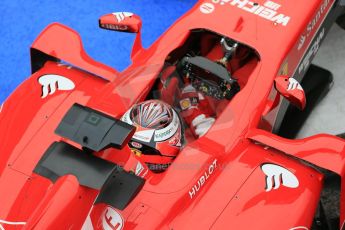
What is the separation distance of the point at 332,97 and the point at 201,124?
1.59 meters

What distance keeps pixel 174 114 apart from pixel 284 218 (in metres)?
0.75

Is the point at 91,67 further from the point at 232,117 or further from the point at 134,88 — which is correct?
the point at 232,117

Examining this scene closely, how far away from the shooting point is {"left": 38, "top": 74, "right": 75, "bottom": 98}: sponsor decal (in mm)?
3289

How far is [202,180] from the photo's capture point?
283 centimetres

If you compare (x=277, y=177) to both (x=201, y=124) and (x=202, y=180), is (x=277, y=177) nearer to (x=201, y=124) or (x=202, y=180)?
(x=202, y=180)

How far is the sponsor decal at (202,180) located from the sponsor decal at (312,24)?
1.10m

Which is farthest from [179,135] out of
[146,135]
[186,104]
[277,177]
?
[277,177]

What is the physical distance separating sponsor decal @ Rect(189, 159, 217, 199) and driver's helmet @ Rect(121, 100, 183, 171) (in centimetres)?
19

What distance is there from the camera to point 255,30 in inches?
136

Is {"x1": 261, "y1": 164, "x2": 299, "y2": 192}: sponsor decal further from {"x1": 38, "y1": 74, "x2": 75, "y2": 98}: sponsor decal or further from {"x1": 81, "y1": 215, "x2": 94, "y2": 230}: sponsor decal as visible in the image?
{"x1": 38, "y1": 74, "x2": 75, "y2": 98}: sponsor decal

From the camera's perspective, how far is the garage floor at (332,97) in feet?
13.8

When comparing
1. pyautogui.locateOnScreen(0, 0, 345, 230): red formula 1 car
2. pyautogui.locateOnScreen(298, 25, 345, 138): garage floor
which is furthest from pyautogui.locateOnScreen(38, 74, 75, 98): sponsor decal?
pyautogui.locateOnScreen(298, 25, 345, 138): garage floor

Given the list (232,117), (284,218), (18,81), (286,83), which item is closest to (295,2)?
(286,83)

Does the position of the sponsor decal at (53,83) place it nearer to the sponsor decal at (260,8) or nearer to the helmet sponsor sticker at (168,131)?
the helmet sponsor sticker at (168,131)
